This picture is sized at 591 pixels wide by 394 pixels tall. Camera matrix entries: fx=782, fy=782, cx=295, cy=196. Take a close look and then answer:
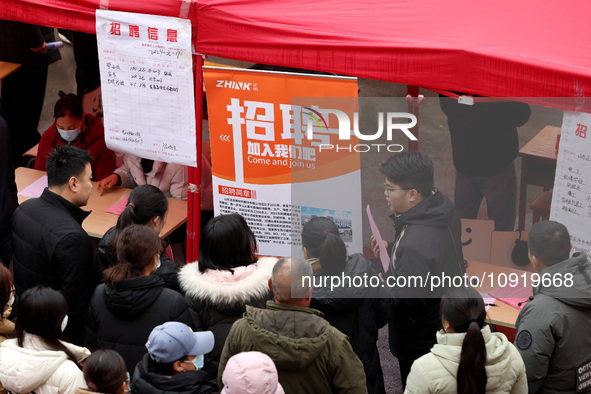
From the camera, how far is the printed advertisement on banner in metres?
4.29

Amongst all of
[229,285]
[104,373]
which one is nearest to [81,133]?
[229,285]

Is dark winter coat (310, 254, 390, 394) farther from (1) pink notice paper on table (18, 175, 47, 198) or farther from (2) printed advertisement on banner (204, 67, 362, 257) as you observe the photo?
(1) pink notice paper on table (18, 175, 47, 198)

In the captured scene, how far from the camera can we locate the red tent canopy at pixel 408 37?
3.86 m

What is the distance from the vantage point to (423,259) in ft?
13.2

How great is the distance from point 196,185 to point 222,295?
138cm

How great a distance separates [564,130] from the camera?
400 cm

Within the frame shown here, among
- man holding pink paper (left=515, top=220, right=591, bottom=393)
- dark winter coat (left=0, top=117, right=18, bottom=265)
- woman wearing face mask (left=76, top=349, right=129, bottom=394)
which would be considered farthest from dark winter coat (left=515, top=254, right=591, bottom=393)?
dark winter coat (left=0, top=117, right=18, bottom=265)

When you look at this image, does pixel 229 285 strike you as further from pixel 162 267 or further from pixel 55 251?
pixel 55 251

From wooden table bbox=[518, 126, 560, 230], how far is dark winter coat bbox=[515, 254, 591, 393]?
101 inches

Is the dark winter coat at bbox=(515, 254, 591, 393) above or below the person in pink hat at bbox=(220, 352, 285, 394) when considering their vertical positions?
below

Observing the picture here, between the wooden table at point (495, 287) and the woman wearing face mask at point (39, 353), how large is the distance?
2250 millimetres

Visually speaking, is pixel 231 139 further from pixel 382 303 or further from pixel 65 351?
pixel 65 351

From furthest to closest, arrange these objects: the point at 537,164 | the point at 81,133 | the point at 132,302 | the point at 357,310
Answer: the point at 537,164
the point at 81,133
the point at 357,310
the point at 132,302

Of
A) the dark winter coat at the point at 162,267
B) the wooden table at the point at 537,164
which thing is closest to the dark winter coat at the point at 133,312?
the dark winter coat at the point at 162,267
